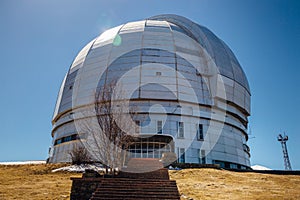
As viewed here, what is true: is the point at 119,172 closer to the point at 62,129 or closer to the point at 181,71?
the point at 181,71

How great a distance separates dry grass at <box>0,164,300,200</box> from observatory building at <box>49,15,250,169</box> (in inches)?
335

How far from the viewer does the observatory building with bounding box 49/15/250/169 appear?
2739 centimetres

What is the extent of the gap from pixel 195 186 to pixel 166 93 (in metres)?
15.7

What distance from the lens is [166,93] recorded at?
28281mm

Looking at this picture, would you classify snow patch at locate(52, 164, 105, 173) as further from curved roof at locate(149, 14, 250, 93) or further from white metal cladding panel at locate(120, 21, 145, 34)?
curved roof at locate(149, 14, 250, 93)

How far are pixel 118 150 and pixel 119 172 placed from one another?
1258 millimetres

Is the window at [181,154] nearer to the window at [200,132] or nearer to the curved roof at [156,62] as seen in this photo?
the window at [200,132]

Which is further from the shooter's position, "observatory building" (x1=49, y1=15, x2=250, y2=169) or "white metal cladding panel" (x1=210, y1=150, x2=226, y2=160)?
"white metal cladding panel" (x1=210, y1=150, x2=226, y2=160)

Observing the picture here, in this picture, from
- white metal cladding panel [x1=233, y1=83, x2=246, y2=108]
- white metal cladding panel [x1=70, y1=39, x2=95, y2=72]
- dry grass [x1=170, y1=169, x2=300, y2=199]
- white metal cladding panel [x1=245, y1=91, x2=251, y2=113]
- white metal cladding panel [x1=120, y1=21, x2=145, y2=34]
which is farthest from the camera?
white metal cladding panel [x1=245, y1=91, x2=251, y2=113]

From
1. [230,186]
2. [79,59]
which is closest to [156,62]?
[79,59]

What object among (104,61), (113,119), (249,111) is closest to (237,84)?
(249,111)

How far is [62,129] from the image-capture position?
3284 cm

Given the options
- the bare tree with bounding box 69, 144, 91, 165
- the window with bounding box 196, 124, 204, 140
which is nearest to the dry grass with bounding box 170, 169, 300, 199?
the bare tree with bounding box 69, 144, 91, 165

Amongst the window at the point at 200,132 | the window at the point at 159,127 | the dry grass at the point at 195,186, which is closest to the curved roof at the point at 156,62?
the window at the point at 200,132
